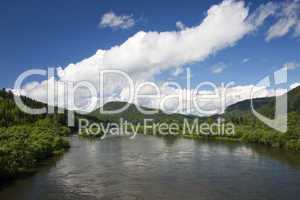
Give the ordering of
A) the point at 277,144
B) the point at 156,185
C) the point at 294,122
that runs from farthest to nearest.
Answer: the point at 294,122 → the point at 277,144 → the point at 156,185

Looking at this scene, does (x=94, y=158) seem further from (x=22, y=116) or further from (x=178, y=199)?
(x=22, y=116)

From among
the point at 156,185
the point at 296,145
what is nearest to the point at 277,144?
the point at 296,145

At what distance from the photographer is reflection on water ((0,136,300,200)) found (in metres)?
33.7

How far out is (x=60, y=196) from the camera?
109ft

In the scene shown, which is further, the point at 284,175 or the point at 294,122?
the point at 294,122

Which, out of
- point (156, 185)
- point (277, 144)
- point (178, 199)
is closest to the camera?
point (178, 199)

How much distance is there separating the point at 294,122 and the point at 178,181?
50.6 m

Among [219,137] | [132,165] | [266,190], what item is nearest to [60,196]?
[132,165]

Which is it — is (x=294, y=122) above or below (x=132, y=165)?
above

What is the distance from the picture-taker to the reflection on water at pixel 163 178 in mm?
33656

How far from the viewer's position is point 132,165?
50.2m

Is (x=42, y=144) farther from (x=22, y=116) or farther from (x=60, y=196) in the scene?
(x=22, y=116)

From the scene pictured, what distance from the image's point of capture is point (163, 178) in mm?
40750

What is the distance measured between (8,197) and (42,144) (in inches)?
965
